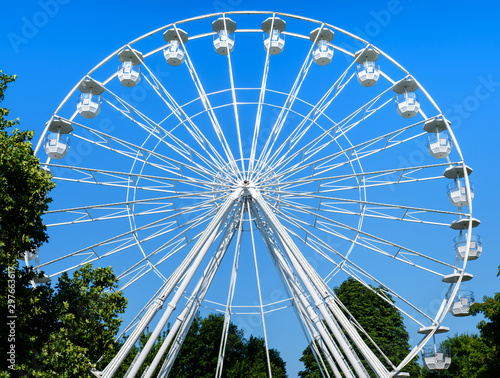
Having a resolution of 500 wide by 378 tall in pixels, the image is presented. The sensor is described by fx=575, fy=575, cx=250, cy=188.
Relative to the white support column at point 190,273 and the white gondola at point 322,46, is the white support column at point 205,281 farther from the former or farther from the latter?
the white gondola at point 322,46

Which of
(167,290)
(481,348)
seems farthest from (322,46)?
(481,348)

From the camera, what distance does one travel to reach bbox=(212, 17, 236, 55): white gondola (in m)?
25.6

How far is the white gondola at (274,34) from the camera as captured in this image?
84.2 ft

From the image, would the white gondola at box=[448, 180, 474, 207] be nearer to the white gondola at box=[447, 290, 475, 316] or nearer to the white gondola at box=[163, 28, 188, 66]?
the white gondola at box=[447, 290, 475, 316]

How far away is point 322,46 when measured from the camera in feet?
84.7

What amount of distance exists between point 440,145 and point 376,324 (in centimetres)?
2324

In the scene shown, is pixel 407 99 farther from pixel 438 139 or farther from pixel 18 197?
pixel 18 197

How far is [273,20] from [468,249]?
41.9ft

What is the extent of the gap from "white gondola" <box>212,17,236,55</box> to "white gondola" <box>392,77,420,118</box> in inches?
295

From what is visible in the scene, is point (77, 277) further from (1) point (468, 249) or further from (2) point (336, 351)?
(1) point (468, 249)

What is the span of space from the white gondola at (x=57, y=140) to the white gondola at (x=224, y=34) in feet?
24.3

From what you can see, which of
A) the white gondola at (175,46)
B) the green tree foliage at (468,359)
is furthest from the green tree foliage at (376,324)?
the white gondola at (175,46)
